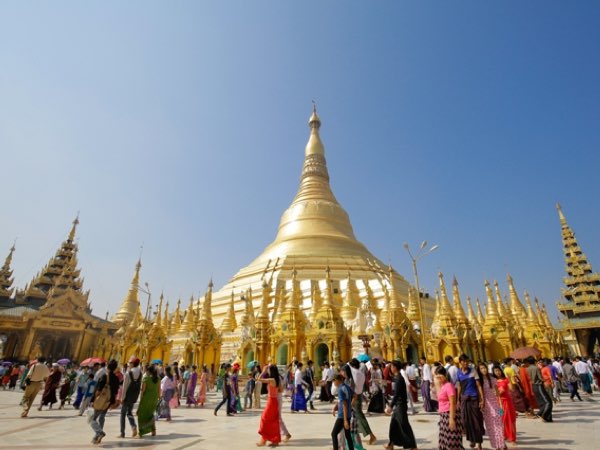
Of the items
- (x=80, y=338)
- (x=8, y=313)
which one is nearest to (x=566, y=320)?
(x=80, y=338)

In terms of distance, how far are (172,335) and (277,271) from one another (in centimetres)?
1166

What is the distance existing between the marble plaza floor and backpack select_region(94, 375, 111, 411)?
0.61 metres

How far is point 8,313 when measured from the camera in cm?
3500

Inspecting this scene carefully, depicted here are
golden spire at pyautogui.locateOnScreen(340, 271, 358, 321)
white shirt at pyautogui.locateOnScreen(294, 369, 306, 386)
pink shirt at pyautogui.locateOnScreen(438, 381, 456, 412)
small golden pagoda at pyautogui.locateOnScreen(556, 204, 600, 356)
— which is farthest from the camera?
small golden pagoda at pyautogui.locateOnScreen(556, 204, 600, 356)

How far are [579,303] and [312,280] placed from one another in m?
34.9

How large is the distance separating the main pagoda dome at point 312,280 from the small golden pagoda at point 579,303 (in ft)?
68.3

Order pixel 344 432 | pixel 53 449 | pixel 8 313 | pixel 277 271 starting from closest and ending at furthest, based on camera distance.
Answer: pixel 344 432 < pixel 53 449 < pixel 8 313 < pixel 277 271

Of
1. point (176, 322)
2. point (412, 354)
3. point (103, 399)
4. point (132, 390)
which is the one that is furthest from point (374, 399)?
point (176, 322)

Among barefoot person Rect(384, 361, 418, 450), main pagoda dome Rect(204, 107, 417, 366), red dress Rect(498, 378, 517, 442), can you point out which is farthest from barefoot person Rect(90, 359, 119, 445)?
main pagoda dome Rect(204, 107, 417, 366)

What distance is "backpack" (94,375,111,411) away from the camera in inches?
276

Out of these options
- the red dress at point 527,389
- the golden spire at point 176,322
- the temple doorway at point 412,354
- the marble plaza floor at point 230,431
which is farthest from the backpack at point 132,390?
the golden spire at point 176,322

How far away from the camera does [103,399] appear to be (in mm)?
7129

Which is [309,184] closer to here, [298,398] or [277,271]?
[277,271]

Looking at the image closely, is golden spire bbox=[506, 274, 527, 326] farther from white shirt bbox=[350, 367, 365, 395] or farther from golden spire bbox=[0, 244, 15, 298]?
golden spire bbox=[0, 244, 15, 298]
